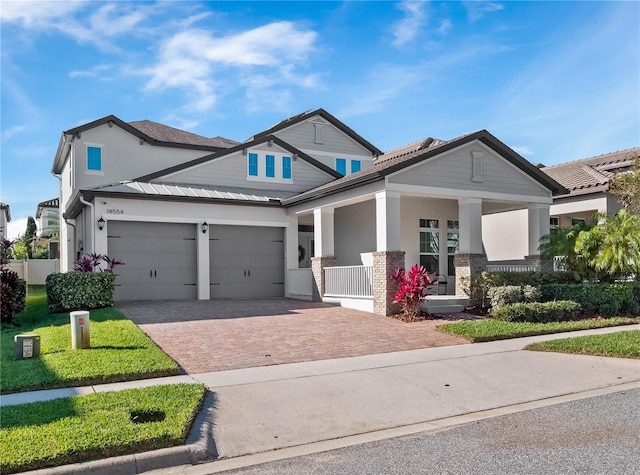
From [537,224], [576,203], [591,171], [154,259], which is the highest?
[591,171]

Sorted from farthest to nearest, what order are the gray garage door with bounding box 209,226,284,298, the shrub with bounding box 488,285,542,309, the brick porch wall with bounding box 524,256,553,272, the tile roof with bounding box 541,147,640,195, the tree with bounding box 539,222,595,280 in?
the tile roof with bounding box 541,147,640,195 < the gray garage door with bounding box 209,226,284,298 < the brick porch wall with bounding box 524,256,553,272 < the tree with bounding box 539,222,595,280 < the shrub with bounding box 488,285,542,309

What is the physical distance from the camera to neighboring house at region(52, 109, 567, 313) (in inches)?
618

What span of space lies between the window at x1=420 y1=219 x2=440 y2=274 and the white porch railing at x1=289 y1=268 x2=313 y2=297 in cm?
430

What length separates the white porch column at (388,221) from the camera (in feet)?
48.3

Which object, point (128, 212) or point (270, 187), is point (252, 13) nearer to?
point (128, 212)

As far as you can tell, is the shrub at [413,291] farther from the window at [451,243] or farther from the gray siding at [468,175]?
the window at [451,243]

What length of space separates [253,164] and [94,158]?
7.49m

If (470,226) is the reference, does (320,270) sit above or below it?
below

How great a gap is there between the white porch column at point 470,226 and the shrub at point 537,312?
2676mm

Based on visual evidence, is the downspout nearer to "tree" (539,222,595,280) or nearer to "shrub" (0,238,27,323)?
"shrub" (0,238,27,323)

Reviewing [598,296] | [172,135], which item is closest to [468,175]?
[598,296]

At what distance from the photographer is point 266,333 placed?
460 inches

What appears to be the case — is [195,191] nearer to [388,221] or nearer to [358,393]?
[388,221]

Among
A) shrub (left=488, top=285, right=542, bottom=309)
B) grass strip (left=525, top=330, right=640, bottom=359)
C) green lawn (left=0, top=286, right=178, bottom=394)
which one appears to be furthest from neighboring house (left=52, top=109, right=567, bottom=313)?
green lawn (left=0, top=286, right=178, bottom=394)
